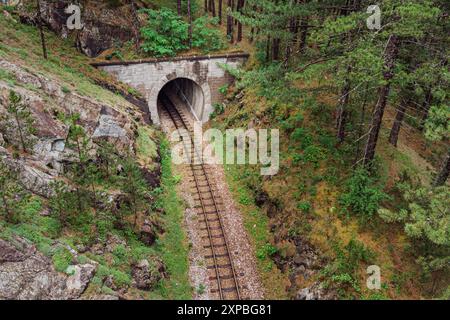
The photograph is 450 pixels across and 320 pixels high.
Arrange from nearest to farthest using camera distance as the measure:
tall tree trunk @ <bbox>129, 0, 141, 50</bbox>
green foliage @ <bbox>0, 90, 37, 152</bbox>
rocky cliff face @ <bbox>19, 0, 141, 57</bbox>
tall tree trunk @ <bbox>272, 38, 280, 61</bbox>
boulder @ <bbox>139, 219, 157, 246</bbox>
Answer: green foliage @ <bbox>0, 90, 37, 152</bbox>, boulder @ <bbox>139, 219, 157, 246</bbox>, tall tree trunk @ <bbox>272, 38, 280, 61</bbox>, rocky cliff face @ <bbox>19, 0, 141, 57</bbox>, tall tree trunk @ <bbox>129, 0, 141, 50</bbox>

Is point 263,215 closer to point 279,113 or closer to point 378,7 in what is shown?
point 279,113

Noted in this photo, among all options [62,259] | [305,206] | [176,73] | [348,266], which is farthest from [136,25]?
[348,266]

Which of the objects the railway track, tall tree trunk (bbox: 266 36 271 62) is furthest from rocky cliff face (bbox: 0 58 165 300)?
tall tree trunk (bbox: 266 36 271 62)

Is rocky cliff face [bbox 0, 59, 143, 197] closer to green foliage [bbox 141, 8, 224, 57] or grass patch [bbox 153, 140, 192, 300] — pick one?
grass patch [bbox 153, 140, 192, 300]

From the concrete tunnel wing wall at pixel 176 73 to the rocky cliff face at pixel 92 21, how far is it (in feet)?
7.03

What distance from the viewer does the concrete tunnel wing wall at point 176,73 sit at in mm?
27078

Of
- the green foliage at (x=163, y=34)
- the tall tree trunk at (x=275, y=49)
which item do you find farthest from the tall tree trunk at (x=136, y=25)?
the tall tree trunk at (x=275, y=49)

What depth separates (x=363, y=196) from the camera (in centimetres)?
1545

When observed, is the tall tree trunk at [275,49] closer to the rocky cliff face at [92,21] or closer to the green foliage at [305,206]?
the rocky cliff face at [92,21]

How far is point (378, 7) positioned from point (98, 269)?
13.4 metres

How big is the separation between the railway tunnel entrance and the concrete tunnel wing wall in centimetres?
43

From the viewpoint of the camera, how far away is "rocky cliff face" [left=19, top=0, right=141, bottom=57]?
2658 cm
